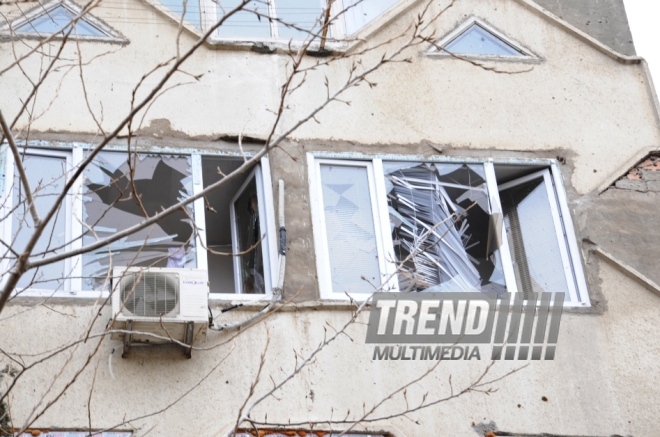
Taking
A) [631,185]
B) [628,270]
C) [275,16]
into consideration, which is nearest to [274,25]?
[275,16]

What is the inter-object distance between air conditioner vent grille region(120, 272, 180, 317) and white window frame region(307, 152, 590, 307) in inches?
47.8

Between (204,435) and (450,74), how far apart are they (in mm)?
3869

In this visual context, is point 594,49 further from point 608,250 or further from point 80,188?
point 80,188

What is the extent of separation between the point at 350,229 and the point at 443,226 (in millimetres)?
796

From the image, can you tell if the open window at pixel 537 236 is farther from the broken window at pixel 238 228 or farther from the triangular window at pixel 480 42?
the broken window at pixel 238 228

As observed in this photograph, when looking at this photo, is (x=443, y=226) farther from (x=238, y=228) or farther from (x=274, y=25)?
(x=274, y=25)

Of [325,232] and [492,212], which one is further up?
[492,212]

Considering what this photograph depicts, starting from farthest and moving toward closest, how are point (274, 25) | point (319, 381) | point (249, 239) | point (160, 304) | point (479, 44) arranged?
point (479, 44) < point (274, 25) < point (249, 239) < point (319, 381) < point (160, 304)

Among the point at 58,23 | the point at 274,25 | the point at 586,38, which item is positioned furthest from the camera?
the point at 586,38

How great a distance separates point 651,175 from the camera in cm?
955

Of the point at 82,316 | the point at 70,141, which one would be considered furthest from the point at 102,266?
the point at 70,141

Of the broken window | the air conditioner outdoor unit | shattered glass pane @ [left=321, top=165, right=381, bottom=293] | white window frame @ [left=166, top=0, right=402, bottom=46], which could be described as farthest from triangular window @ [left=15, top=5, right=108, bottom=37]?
the air conditioner outdoor unit

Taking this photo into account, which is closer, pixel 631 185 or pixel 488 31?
pixel 631 185

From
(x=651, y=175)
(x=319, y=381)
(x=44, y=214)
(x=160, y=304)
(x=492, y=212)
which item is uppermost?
(x=651, y=175)
